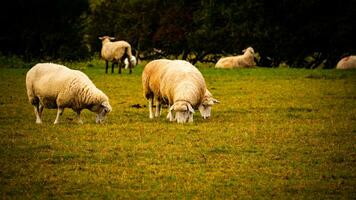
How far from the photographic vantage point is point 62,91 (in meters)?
15.9

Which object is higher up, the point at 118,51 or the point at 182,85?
the point at 182,85

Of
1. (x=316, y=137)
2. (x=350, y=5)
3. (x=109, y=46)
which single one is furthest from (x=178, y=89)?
(x=350, y=5)

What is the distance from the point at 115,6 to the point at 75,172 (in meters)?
41.6

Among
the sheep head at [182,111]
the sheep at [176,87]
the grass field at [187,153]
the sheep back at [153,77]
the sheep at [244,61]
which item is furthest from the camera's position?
the sheep at [244,61]

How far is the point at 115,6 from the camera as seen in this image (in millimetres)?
51625

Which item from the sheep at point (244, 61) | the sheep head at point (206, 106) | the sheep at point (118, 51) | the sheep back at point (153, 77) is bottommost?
the sheep at point (244, 61)

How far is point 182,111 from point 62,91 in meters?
2.55

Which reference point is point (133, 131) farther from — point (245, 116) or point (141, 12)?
point (141, 12)

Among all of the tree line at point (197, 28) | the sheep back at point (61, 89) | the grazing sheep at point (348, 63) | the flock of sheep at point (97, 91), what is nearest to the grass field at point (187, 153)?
the flock of sheep at point (97, 91)

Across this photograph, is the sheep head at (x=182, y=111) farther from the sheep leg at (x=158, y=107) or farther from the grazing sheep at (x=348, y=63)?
the grazing sheep at (x=348, y=63)

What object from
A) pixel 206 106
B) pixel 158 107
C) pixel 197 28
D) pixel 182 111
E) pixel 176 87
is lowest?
pixel 197 28

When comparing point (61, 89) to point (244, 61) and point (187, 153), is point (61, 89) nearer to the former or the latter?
point (187, 153)

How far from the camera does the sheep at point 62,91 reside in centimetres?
1595

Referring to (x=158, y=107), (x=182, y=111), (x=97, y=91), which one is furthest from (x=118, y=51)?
(x=182, y=111)
